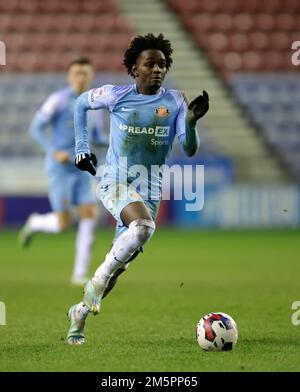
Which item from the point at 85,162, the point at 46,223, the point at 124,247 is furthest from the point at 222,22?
the point at 124,247

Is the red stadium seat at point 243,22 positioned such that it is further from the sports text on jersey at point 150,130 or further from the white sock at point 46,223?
the sports text on jersey at point 150,130

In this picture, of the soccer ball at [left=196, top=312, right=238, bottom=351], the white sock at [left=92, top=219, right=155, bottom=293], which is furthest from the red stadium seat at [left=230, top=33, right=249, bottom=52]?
the soccer ball at [left=196, top=312, right=238, bottom=351]

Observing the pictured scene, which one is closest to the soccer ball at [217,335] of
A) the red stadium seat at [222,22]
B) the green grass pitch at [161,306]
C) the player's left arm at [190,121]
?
the green grass pitch at [161,306]

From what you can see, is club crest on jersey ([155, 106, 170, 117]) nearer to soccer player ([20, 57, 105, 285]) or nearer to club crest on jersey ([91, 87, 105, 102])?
club crest on jersey ([91, 87, 105, 102])

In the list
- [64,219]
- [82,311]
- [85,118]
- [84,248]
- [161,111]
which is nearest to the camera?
[82,311]

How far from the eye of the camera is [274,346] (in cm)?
649

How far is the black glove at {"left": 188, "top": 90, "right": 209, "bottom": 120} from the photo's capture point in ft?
19.9

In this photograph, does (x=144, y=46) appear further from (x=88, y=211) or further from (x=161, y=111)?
(x=88, y=211)

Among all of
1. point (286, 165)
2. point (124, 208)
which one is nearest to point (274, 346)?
point (124, 208)

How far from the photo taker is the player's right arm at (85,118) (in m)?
6.75

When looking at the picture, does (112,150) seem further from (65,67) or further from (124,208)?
(65,67)

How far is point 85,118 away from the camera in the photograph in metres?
6.98

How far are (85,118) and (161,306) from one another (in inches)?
99.3

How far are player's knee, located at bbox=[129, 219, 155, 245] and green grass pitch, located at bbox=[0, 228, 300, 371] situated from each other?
72 cm
